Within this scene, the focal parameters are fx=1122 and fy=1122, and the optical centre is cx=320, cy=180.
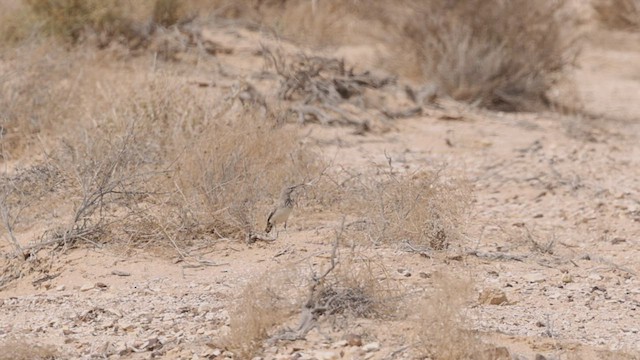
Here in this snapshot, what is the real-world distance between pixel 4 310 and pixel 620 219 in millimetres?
3334

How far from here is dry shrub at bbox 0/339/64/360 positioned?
3814mm

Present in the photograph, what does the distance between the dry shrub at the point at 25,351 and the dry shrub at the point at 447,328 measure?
4.19 feet

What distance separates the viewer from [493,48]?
366 inches

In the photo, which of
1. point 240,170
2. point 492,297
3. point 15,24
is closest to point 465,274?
point 492,297

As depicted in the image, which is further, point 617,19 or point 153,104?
point 617,19

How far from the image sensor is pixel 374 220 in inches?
203

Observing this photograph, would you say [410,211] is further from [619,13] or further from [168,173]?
[619,13]

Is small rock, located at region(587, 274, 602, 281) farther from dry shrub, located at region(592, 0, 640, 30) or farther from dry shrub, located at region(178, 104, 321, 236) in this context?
dry shrub, located at region(592, 0, 640, 30)

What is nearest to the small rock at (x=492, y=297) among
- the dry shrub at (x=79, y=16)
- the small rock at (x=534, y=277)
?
the small rock at (x=534, y=277)

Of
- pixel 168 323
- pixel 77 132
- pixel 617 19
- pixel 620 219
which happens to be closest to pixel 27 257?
pixel 168 323

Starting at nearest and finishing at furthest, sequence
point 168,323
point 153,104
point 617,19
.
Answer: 1. point 168,323
2. point 153,104
3. point 617,19

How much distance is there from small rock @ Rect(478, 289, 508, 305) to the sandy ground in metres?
0.04

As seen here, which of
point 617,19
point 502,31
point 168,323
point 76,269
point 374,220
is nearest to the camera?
point 168,323

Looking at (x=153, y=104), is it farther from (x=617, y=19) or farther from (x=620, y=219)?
(x=617, y=19)
